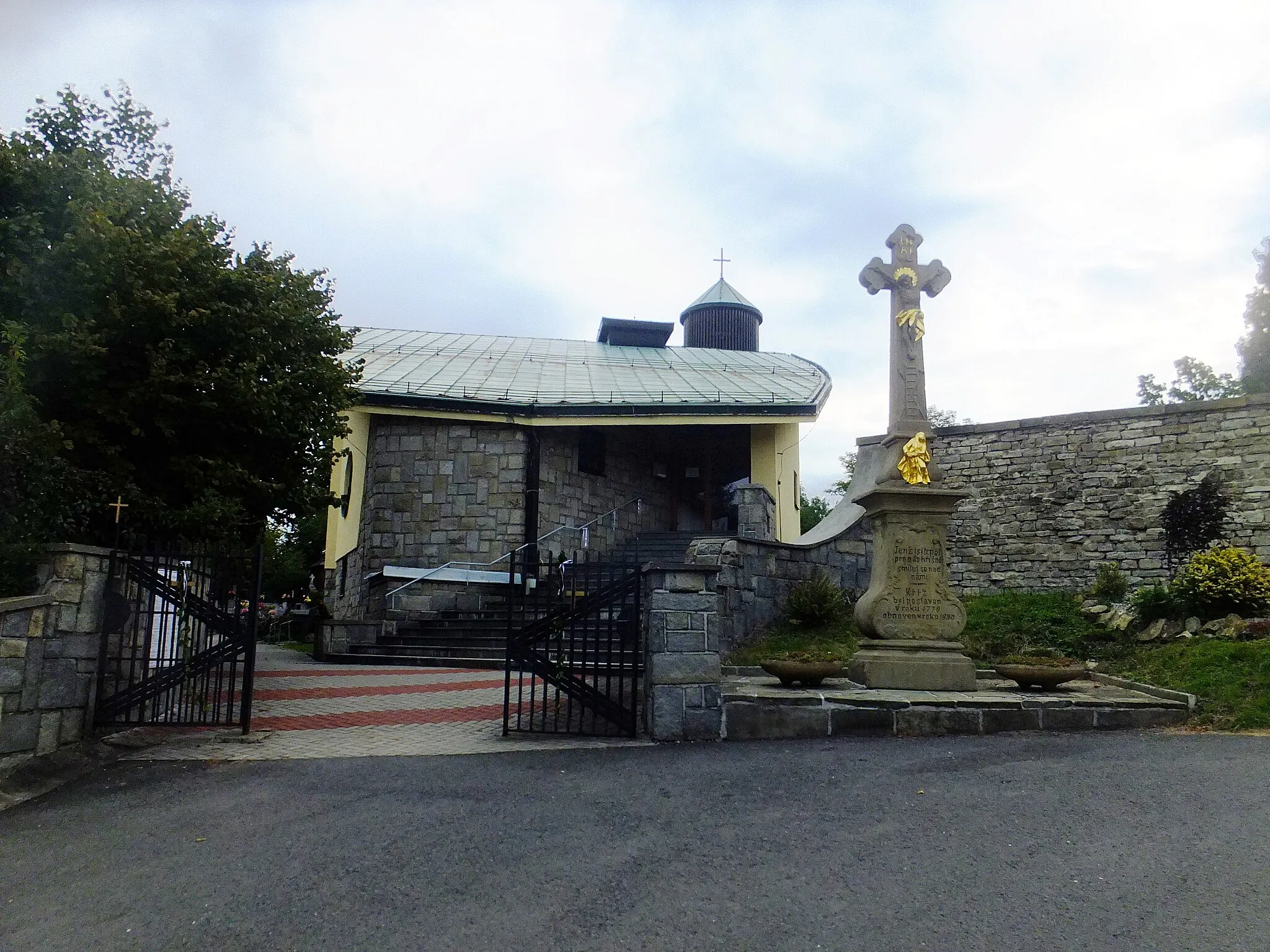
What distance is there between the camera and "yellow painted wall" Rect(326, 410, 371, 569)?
17.1 metres

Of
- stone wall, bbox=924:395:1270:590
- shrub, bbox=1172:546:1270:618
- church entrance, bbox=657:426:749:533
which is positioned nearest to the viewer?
shrub, bbox=1172:546:1270:618

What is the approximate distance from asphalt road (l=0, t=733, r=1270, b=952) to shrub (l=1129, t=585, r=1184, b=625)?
4623 millimetres

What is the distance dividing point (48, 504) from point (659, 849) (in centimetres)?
523

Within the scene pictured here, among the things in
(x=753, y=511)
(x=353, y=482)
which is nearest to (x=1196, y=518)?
(x=753, y=511)

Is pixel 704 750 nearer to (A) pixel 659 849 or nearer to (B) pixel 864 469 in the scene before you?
(A) pixel 659 849

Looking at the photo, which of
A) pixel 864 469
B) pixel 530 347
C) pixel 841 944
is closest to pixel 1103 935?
pixel 841 944

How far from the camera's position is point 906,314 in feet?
31.0

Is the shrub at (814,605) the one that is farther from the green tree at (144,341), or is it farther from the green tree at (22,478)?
the green tree at (22,478)

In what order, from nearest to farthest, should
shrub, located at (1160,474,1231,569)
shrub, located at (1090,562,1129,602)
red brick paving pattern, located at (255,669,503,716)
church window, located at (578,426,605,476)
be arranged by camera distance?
1. red brick paving pattern, located at (255,669,503,716)
2. shrub, located at (1090,562,1129,602)
3. shrub, located at (1160,474,1231,569)
4. church window, located at (578,426,605,476)

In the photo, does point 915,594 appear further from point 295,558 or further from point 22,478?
point 295,558

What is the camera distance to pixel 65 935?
11.5 ft

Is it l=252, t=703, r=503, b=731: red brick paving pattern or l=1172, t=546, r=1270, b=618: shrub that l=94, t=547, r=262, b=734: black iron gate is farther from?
l=1172, t=546, r=1270, b=618: shrub

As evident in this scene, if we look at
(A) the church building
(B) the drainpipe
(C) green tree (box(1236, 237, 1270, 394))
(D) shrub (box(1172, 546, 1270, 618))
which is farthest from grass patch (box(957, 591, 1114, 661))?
(C) green tree (box(1236, 237, 1270, 394))

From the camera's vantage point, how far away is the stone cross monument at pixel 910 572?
8336 mm
